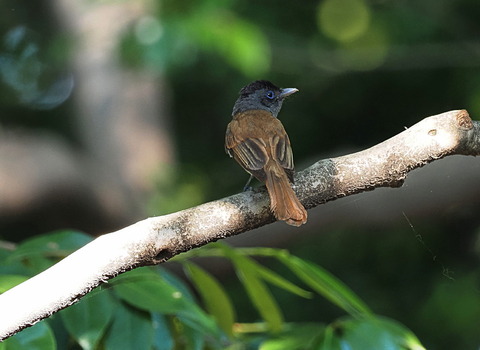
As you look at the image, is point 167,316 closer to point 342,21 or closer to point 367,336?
point 367,336

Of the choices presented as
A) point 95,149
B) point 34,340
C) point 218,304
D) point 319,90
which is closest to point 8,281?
point 34,340

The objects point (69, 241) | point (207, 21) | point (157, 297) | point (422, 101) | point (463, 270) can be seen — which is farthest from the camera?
point (422, 101)

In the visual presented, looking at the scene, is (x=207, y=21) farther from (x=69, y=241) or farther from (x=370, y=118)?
(x=69, y=241)

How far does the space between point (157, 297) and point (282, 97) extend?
4.56 ft

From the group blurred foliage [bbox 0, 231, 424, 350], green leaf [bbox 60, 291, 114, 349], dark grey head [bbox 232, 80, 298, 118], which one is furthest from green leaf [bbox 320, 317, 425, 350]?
dark grey head [bbox 232, 80, 298, 118]

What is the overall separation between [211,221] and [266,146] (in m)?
0.94

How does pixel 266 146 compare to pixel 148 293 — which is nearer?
pixel 148 293

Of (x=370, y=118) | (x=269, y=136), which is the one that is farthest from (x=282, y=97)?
(x=370, y=118)

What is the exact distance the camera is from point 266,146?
2.76m

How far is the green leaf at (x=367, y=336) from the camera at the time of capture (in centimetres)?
249

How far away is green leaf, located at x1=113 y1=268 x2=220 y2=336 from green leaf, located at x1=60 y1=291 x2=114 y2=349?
0.07 metres

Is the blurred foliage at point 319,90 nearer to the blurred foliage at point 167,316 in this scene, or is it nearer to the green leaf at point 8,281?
the blurred foliage at point 167,316

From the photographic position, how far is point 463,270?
5.73m

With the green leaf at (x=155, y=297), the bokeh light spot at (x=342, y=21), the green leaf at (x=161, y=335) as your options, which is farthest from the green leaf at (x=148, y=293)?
the bokeh light spot at (x=342, y=21)
